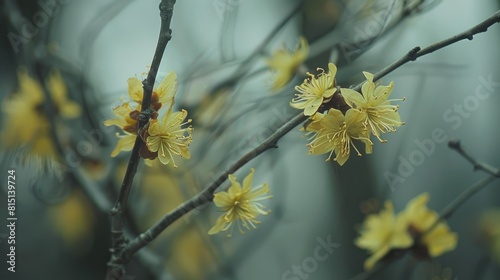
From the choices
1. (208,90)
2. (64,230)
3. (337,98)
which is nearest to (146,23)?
(208,90)

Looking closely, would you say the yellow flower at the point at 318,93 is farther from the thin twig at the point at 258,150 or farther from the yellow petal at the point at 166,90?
the yellow petal at the point at 166,90

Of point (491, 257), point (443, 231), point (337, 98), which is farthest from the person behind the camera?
point (491, 257)

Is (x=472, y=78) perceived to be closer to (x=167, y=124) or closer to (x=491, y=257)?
(x=491, y=257)

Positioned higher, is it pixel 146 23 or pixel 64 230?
pixel 146 23

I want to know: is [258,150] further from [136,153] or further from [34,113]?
[34,113]

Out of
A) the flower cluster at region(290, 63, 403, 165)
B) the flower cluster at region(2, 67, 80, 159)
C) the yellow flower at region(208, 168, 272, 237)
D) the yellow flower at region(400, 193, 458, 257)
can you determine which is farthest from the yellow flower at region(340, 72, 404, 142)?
the flower cluster at region(2, 67, 80, 159)

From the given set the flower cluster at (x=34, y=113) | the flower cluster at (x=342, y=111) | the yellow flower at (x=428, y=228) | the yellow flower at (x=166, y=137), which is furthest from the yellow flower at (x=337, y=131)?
the flower cluster at (x=34, y=113)
